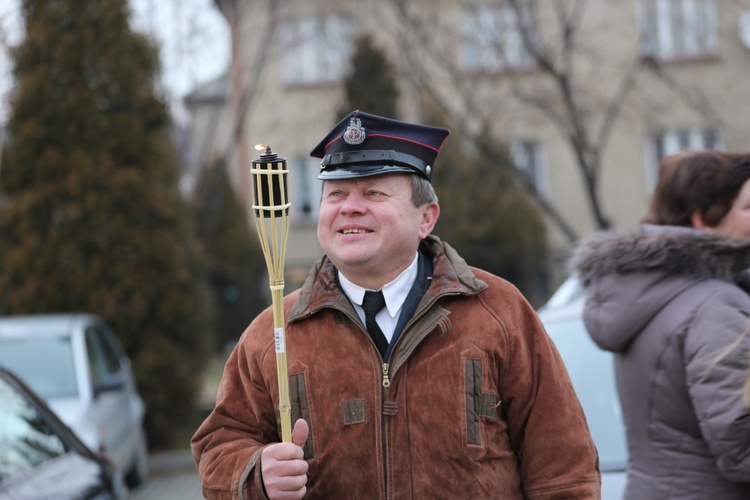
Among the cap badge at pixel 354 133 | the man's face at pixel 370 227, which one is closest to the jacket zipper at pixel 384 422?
the man's face at pixel 370 227

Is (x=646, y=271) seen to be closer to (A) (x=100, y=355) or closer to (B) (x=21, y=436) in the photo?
(B) (x=21, y=436)

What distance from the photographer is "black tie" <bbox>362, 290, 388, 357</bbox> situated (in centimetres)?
243

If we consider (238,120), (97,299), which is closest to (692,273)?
(97,299)

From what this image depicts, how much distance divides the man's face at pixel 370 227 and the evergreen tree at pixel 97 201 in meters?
8.23

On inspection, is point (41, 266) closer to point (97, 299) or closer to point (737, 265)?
point (97, 299)

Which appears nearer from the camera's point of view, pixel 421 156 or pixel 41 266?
pixel 421 156

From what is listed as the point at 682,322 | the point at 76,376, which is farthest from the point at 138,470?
the point at 682,322

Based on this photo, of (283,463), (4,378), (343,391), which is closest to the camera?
(283,463)

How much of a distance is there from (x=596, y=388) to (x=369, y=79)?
954 centimetres

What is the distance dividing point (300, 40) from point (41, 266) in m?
5.82

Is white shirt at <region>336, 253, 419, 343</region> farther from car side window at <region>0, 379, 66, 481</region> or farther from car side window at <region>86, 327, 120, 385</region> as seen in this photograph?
car side window at <region>86, 327, 120, 385</region>

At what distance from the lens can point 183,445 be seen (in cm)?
1069

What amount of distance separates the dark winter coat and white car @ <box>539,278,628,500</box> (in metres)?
0.99

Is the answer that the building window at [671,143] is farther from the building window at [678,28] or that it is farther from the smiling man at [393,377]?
the smiling man at [393,377]
